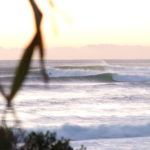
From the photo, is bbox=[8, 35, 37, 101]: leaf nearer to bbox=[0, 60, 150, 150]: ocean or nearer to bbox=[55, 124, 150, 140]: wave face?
bbox=[0, 60, 150, 150]: ocean

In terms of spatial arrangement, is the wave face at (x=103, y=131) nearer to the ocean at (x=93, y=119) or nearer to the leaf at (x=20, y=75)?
the ocean at (x=93, y=119)

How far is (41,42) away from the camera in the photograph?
489 mm

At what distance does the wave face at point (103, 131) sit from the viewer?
30.5 feet

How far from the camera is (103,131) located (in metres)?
9.55

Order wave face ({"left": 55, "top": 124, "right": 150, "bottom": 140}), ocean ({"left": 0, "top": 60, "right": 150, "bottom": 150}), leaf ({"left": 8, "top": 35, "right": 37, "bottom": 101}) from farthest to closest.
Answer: wave face ({"left": 55, "top": 124, "right": 150, "bottom": 140}) → ocean ({"left": 0, "top": 60, "right": 150, "bottom": 150}) → leaf ({"left": 8, "top": 35, "right": 37, "bottom": 101})

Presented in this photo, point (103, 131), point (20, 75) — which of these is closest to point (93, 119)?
point (103, 131)

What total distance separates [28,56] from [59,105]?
13.6m

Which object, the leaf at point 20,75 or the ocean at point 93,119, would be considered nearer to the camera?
the leaf at point 20,75

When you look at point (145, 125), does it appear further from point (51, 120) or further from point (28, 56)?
point (28, 56)

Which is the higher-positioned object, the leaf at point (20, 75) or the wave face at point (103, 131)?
the leaf at point (20, 75)

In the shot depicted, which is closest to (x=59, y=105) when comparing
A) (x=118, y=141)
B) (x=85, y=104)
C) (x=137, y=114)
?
(x=85, y=104)

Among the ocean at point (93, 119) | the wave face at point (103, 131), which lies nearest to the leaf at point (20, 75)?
the ocean at point (93, 119)

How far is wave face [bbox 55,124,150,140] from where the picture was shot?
365 inches

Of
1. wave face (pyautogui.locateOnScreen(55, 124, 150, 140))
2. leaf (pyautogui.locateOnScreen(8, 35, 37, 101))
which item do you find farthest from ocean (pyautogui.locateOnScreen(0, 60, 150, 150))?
leaf (pyautogui.locateOnScreen(8, 35, 37, 101))
